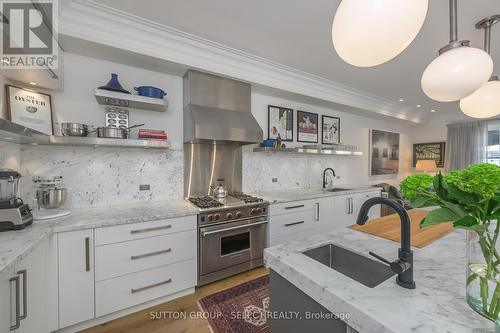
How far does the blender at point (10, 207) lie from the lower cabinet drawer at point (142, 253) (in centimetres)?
49

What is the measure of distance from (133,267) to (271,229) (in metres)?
1.47

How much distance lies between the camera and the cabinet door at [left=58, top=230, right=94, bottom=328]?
1.52 metres

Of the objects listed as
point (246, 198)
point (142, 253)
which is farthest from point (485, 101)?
point (142, 253)

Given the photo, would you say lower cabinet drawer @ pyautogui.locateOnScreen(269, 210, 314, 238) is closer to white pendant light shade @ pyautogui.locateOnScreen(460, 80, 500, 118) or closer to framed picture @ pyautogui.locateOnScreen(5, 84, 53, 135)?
white pendant light shade @ pyautogui.locateOnScreen(460, 80, 500, 118)

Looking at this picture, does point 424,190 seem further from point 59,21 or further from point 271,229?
point 59,21

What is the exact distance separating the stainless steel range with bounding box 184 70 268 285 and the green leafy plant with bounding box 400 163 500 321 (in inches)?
70.5

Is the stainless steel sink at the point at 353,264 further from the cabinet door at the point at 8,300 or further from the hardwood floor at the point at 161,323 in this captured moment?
the cabinet door at the point at 8,300

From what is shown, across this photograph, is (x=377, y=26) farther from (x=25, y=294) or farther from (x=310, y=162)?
(x=310, y=162)

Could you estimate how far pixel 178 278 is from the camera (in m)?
1.98

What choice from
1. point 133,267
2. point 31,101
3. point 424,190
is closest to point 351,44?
point 424,190

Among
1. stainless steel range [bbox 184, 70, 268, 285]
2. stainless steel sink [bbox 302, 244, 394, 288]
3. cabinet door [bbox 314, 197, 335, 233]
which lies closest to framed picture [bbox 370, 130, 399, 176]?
cabinet door [bbox 314, 197, 335, 233]

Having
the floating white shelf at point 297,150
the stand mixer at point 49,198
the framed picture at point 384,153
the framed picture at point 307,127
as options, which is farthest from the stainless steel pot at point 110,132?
the framed picture at point 384,153

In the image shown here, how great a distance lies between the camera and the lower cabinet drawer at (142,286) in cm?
166

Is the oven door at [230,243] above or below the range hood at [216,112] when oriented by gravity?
below
